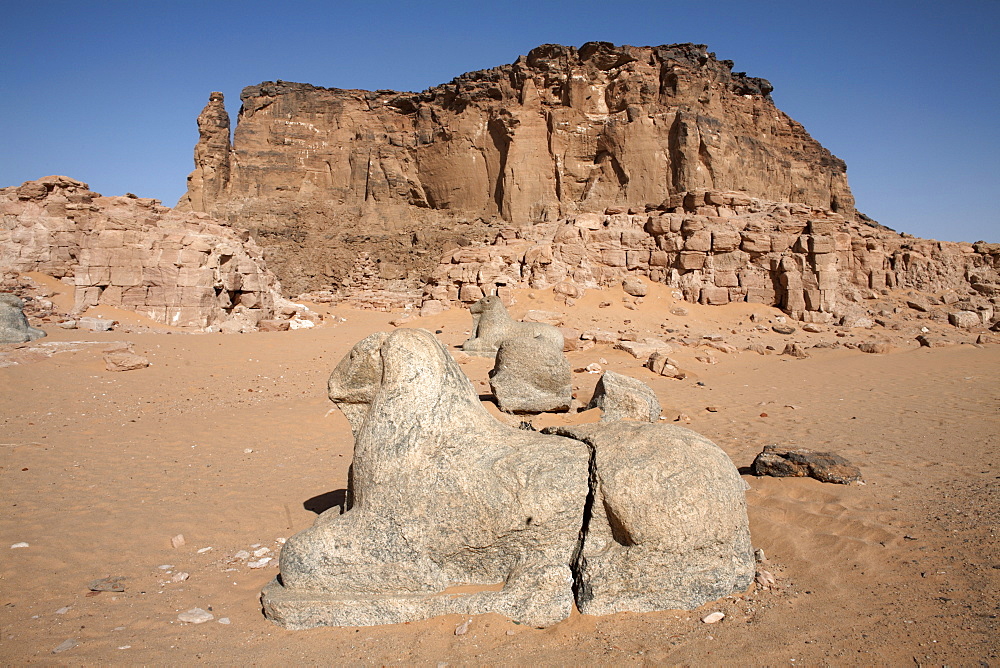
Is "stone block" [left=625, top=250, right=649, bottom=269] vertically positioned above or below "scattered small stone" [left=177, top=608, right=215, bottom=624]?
above

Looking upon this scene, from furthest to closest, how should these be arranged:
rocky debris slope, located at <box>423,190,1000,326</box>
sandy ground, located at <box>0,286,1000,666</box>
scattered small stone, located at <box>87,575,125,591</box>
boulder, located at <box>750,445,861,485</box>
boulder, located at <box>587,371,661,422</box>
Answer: rocky debris slope, located at <box>423,190,1000,326</box> < boulder, located at <box>587,371,661,422</box> < boulder, located at <box>750,445,861,485</box> < scattered small stone, located at <box>87,575,125,591</box> < sandy ground, located at <box>0,286,1000,666</box>

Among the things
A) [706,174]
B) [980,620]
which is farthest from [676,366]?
[706,174]

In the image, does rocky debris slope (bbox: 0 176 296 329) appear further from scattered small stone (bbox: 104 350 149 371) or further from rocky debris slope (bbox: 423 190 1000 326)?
rocky debris slope (bbox: 423 190 1000 326)

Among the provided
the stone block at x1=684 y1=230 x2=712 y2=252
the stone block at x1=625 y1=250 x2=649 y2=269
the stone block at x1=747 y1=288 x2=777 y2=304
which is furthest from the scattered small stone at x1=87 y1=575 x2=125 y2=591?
the stone block at x1=747 y1=288 x2=777 y2=304

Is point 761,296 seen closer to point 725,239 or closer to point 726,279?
point 726,279

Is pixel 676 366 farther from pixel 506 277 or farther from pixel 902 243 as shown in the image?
pixel 902 243

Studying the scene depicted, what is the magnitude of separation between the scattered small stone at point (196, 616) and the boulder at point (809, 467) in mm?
3932

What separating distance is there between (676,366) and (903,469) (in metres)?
5.70

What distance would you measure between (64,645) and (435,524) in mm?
1779

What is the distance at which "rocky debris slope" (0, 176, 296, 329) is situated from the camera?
14.1 meters

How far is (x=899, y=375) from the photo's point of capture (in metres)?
9.67

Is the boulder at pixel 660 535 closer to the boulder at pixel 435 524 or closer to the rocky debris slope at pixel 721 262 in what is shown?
the boulder at pixel 435 524

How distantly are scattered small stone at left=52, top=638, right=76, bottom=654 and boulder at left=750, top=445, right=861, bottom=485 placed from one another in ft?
14.7

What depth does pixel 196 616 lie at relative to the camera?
9.59ft
